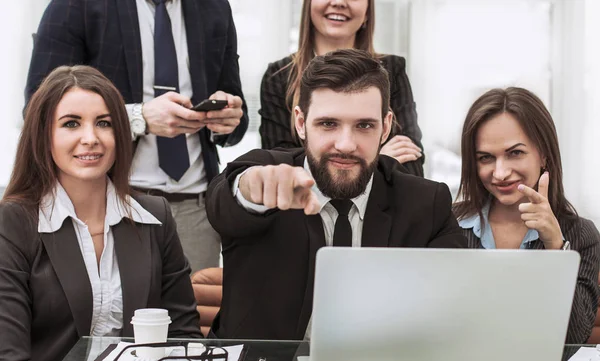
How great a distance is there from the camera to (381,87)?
7.46 ft

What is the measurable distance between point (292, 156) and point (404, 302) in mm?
1045

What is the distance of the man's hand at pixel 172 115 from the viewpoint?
8.44 ft

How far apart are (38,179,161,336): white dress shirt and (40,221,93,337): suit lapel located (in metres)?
0.02

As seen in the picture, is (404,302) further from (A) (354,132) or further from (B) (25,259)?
(B) (25,259)

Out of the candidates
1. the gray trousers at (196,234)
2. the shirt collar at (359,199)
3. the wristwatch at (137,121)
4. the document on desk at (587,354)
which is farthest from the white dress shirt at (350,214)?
the gray trousers at (196,234)

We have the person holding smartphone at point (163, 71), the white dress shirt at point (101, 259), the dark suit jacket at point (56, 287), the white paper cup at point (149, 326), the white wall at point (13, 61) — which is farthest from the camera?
the white wall at point (13, 61)

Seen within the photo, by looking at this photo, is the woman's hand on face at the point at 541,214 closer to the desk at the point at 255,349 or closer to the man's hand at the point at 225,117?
the desk at the point at 255,349

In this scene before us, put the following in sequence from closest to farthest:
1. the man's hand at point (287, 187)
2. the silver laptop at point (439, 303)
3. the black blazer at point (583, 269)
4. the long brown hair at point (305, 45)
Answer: the silver laptop at point (439, 303) < the man's hand at point (287, 187) < the black blazer at point (583, 269) < the long brown hair at point (305, 45)

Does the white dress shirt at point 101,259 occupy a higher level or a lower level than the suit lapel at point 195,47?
lower

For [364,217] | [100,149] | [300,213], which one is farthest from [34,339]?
[364,217]

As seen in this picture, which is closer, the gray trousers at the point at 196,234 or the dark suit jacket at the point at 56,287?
the dark suit jacket at the point at 56,287

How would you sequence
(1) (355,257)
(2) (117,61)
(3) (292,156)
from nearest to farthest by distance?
(1) (355,257), (3) (292,156), (2) (117,61)

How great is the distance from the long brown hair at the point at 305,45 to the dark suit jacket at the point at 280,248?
2.00ft

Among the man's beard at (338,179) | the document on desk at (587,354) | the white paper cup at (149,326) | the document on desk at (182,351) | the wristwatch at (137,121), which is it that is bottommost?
the document on desk at (587,354)
